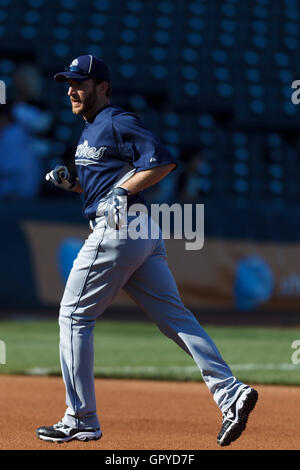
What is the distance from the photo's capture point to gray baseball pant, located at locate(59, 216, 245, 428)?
4328 millimetres

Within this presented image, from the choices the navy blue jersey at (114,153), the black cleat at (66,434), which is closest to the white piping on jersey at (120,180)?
the navy blue jersey at (114,153)

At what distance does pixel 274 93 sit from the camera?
18.5 metres

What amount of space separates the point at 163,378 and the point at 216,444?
125 inches

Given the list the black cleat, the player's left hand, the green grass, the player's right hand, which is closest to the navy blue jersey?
the player's left hand

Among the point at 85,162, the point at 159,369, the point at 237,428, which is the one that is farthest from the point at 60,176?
the point at 159,369

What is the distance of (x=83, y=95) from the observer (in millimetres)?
4469

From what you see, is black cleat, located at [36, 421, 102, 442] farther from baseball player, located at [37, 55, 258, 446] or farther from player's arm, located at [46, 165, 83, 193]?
player's arm, located at [46, 165, 83, 193]

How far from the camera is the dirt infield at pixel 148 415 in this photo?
4.38 metres

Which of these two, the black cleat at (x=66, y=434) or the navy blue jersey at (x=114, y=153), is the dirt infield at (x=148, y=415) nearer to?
the black cleat at (x=66, y=434)

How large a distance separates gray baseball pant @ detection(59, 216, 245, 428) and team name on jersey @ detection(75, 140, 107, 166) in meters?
0.30

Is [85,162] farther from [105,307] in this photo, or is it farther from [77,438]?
[77,438]
